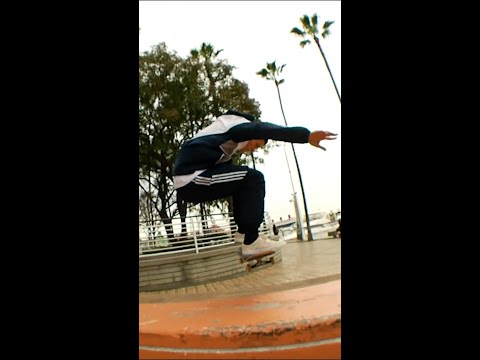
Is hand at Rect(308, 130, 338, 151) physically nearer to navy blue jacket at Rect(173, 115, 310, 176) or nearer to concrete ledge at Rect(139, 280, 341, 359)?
navy blue jacket at Rect(173, 115, 310, 176)

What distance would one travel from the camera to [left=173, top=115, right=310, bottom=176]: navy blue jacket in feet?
1.28

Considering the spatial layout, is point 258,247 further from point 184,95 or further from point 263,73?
point 184,95

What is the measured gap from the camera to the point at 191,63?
28.0 inches

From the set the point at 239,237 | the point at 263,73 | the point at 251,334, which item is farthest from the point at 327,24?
the point at 251,334

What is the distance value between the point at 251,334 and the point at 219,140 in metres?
0.27

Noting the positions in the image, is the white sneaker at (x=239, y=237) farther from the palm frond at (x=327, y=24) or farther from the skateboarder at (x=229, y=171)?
the palm frond at (x=327, y=24)

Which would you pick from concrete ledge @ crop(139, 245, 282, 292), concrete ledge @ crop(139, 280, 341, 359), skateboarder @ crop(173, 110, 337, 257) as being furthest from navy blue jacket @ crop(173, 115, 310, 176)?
concrete ledge @ crop(139, 245, 282, 292)

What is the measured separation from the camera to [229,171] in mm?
394

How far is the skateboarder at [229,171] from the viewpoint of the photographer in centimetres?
39
